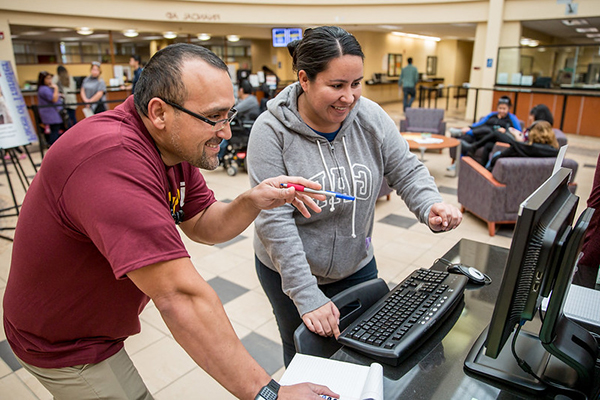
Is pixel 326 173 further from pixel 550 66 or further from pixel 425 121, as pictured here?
pixel 550 66

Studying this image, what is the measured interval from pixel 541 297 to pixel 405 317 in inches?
14.6

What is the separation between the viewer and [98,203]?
2.57 feet

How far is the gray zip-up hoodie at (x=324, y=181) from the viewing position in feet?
4.36

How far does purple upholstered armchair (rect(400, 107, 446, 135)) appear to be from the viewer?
7.49 meters

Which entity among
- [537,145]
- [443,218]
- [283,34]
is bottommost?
[537,145]

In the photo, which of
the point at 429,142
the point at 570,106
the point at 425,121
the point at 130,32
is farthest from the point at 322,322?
the point at 130,32

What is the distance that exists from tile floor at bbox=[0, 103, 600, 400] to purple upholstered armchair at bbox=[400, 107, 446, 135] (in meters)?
1.63

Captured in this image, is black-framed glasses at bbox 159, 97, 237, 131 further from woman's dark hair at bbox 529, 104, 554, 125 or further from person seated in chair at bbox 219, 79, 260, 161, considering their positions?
woman's dark hair at bbox 529, 104, 554, 125

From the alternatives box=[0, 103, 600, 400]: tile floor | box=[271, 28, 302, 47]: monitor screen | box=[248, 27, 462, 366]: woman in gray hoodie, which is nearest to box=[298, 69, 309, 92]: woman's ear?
box=[248, 27, 462, 366]: woman in gray hoodie

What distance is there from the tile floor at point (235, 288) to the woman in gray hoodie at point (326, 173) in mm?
884

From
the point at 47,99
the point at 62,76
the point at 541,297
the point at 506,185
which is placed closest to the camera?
Result: the point at 541,297

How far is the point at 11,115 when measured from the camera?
3.84 m

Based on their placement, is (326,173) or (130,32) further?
(130,32)

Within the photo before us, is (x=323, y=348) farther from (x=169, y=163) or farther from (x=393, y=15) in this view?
(x=393, y=15)
